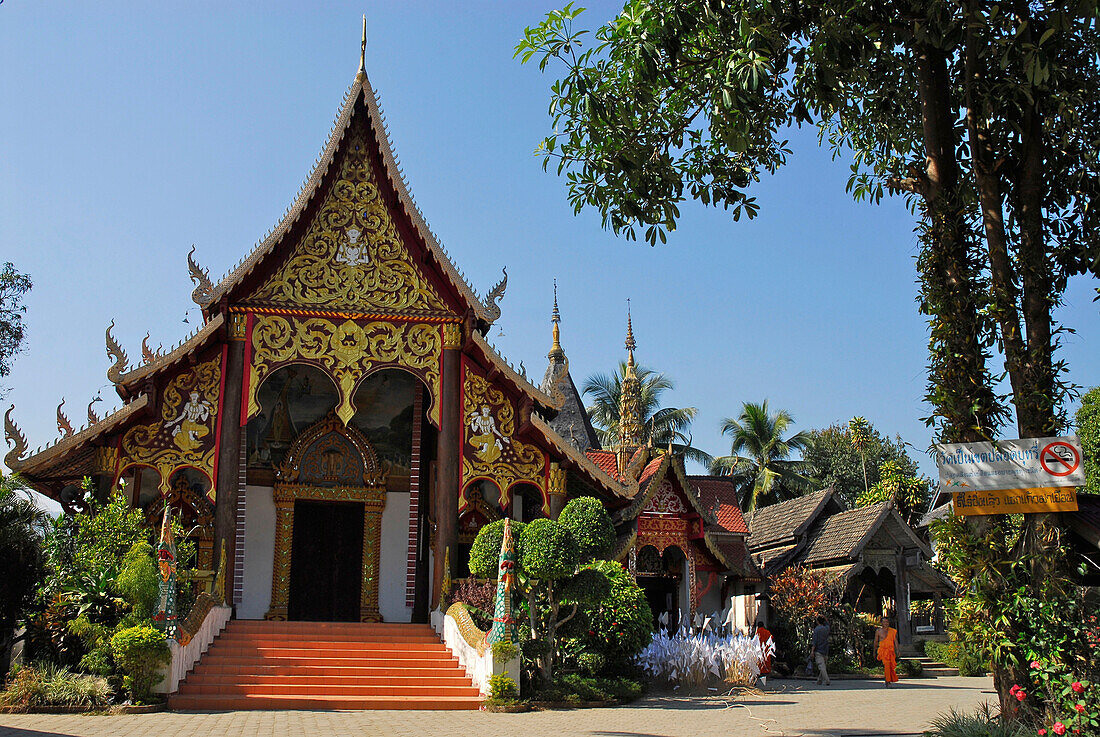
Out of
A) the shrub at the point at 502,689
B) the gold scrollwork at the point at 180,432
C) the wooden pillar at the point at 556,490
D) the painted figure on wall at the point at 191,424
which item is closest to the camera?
the shrub at the point at 502,689

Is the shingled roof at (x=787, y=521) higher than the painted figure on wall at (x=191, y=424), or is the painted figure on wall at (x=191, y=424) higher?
the painted figure on wall at (x=191, y=424)

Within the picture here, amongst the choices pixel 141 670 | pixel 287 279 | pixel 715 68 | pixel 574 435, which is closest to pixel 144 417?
pixel 287 279

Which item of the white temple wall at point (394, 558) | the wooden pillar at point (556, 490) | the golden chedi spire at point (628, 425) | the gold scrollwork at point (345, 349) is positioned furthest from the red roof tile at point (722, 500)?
the gold scrollwork at point (345, 349)

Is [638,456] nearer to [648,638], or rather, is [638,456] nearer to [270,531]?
[648,638]

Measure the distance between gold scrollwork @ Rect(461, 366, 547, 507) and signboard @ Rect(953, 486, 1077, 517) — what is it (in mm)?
8040

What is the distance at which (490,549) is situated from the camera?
12188 mm

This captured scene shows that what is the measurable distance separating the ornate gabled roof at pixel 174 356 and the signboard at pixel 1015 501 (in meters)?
10.5

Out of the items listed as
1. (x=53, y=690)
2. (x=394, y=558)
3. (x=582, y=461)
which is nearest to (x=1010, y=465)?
(x=582, y=461)

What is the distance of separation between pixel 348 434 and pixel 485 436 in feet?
9.79

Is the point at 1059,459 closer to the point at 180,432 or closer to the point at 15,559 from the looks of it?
the point at 180,432

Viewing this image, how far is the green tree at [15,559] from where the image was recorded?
12.2 meters

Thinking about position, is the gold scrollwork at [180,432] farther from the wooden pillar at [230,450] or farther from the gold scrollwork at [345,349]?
the gold scrollwork at [345,349]

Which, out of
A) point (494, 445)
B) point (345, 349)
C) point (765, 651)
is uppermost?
point (345, 349)

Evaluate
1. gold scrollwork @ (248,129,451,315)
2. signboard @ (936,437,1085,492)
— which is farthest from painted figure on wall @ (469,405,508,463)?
signboard @ (936,437,1085,492)
